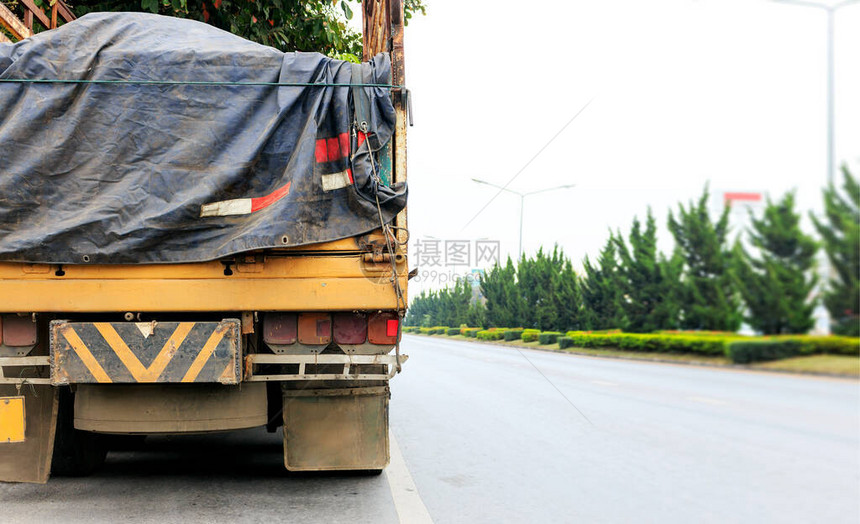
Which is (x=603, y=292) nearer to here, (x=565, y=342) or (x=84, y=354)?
(x=565, y=342)

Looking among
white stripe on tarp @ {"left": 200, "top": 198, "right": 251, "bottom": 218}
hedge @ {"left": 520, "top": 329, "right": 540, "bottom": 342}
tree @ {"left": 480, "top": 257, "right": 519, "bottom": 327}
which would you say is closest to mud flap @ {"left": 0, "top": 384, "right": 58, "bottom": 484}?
white stripe on tarp @ {"left": 200, "top": 198, "right": 251, "bottom": 218}

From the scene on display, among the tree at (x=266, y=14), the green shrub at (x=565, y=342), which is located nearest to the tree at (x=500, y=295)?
the green shrub at (x=565, y=342)

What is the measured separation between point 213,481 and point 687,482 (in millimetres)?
3973

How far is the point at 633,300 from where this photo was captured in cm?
123

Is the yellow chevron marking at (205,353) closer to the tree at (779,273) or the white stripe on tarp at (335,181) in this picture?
the white stripe on tarp at (335,181)

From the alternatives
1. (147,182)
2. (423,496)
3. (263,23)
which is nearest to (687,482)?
(423,496)

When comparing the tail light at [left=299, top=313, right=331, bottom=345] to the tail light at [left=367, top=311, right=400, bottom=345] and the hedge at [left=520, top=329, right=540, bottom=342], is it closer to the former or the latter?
the tail light at [left=367, top=311, right=400, bottom=345]

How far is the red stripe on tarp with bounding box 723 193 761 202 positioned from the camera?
2.44 feet

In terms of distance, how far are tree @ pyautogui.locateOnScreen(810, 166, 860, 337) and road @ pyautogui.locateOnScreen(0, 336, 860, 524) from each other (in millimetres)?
75

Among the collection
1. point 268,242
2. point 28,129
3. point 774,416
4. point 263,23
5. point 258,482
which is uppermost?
point 263,23

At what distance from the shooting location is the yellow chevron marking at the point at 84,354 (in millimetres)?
3766

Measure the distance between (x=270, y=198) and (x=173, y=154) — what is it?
611 mm

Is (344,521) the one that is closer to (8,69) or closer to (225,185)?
(225,185)

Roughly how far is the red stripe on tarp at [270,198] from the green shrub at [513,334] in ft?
6.88
